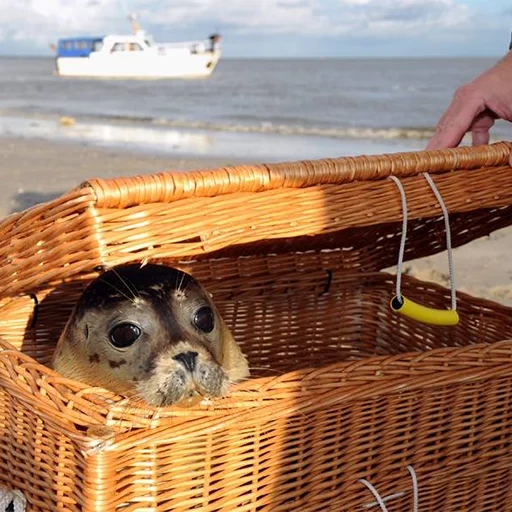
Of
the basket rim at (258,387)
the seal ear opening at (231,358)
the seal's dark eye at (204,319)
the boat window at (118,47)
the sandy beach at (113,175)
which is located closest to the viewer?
the basket rim at (258,387)

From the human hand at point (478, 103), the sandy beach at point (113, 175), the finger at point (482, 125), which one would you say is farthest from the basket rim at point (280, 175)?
the sandy beach at point (113, 175)

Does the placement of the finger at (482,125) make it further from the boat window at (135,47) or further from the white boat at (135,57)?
the boat window at (135,47)

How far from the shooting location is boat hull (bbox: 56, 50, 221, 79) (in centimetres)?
3609

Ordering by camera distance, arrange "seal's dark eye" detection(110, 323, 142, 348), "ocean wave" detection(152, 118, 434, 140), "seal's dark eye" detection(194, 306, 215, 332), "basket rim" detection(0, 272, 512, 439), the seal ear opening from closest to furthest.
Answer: "basket rim" detection(0, 272, 512, 439) → "seal's dark eye" detection(110, 323, 142, 348) → "seal's dark eye" detection(194, 306, 215, 332) → the seal ear opening → "ocean wave" detection(152, 118, 434, 140)

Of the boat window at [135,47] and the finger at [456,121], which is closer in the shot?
the finger at [456,121]

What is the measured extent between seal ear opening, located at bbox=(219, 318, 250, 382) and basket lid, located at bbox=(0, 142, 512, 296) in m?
0.30

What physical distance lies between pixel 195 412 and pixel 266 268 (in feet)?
4.42

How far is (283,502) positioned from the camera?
1.89 metres

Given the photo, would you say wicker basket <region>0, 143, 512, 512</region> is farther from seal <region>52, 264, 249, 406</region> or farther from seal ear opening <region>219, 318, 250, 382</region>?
seal ear opening <region>219, 318, 250, 382</region>

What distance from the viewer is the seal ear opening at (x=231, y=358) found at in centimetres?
221

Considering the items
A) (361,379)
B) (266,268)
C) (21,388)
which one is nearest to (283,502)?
(361,379)

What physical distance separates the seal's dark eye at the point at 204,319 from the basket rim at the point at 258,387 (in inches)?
11.4

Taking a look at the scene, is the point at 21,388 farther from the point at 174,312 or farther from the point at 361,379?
the point at 361,379

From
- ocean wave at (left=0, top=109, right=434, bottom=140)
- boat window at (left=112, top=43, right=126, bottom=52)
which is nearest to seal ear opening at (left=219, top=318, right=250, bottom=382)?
ocean wave at (left=0, top=109, right=434, bottom=140)
